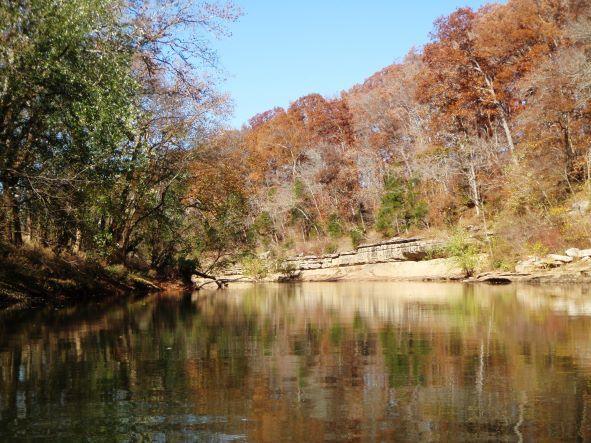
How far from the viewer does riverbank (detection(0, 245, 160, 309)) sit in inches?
636

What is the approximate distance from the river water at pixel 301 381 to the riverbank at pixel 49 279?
567 cm

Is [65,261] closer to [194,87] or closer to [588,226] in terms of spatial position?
[194,87]

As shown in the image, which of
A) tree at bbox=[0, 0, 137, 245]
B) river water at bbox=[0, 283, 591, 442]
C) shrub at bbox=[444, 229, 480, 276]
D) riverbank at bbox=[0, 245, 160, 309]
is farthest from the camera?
shrub at bbox=[444, 229, 480, 276]

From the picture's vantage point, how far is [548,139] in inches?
1272

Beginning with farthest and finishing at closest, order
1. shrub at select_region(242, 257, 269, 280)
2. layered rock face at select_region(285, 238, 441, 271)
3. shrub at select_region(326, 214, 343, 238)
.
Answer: shrub at select_region(326, 214, 343, 238) < shrub at select_region(242, 257, 269, 280) < layered rock face at select_region(285, 238, 441, 271)

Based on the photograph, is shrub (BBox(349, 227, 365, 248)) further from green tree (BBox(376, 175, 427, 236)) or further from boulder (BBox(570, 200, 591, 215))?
boulder (BBox(570, 200, 591, 215))

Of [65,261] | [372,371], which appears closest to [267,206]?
[65,261]

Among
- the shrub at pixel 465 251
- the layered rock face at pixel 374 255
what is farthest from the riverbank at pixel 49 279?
the layered rock face at pixel 374 255

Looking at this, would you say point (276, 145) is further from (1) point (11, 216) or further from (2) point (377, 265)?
(1) point (11, 216)

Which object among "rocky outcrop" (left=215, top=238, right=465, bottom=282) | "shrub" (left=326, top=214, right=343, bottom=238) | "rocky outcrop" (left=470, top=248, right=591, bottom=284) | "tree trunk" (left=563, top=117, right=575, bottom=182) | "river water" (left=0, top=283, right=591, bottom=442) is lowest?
"river water" (left=0, top=283, right=591, bottom=442)

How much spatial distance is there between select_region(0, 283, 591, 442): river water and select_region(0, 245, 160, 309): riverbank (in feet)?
18.6

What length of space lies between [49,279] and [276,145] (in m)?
45.0

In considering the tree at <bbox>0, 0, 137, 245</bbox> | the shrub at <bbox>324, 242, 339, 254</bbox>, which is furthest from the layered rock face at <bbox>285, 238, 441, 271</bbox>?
the tree at <bbox>0, 0, 137, 245</bbox>

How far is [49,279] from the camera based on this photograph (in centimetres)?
1784
